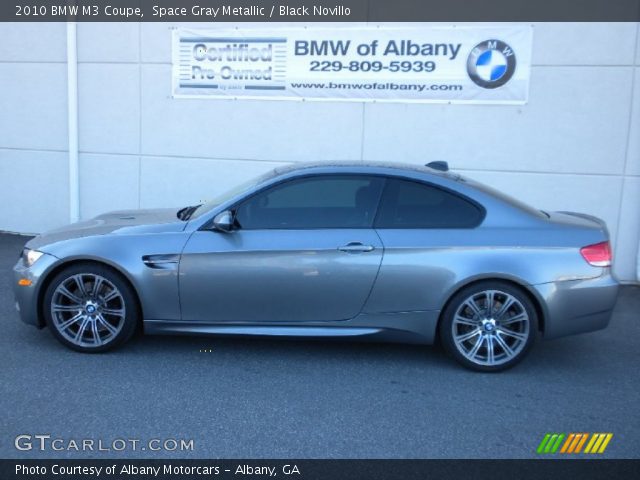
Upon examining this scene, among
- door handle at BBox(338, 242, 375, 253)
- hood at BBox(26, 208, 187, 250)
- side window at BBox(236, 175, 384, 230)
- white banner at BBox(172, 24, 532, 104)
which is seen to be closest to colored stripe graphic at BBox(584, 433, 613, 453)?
door handle at BBox(338, 242, 375, 253)

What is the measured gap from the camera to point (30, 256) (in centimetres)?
494

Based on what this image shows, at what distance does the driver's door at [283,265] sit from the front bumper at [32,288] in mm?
1059

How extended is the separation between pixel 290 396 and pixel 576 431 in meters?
1.82

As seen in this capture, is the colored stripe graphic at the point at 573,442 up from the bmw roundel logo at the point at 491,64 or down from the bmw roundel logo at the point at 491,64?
down

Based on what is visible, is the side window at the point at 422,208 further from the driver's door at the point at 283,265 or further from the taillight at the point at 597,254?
the taillight at the point at 597,254

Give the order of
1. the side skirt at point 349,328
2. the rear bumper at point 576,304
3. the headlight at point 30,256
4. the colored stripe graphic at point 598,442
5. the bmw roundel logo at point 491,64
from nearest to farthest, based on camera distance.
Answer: the colored stripe graphic at point 598,442, the rear bumper at point 576,304, the side skirt at point 349,328, the headlight at point 30,256, the bmw roundel logo at point 491,64

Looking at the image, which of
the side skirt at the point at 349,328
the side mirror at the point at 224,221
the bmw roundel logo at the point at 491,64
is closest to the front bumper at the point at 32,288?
the side skirt at the point at 349,328

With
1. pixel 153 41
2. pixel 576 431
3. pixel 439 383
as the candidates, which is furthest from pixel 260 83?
pixel 576 431

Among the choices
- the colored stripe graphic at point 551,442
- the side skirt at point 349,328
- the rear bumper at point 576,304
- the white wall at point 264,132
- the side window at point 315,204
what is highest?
the white wall at point 264,132

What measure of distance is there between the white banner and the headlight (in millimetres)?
4170

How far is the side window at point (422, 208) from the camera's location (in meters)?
4.79

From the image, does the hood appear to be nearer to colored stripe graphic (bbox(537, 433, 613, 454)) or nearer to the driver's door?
the driver's door
